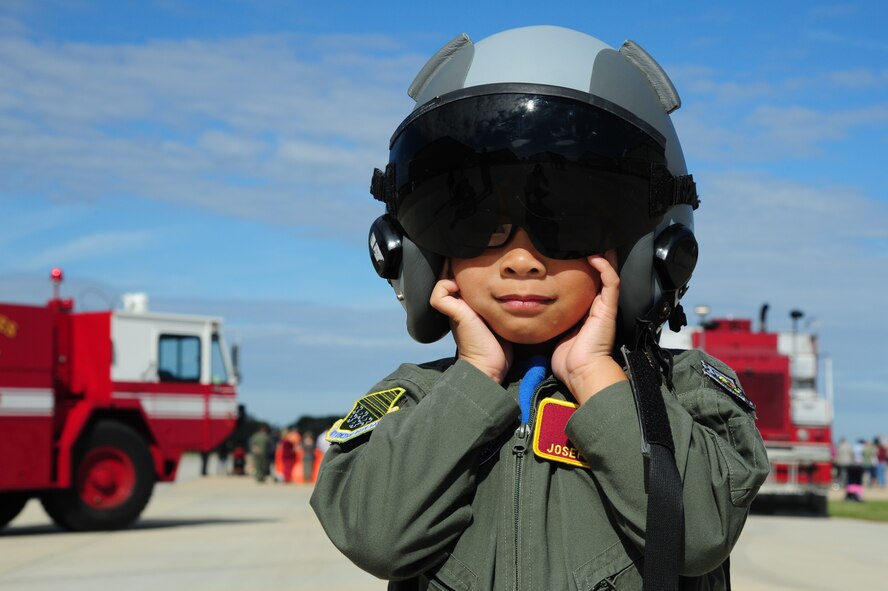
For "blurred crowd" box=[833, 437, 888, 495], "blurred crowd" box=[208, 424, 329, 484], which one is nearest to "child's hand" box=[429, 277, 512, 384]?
"blurred crowd" box=[833, 437, 888, 495]

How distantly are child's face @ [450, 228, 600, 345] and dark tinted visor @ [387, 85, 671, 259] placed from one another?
33 mm

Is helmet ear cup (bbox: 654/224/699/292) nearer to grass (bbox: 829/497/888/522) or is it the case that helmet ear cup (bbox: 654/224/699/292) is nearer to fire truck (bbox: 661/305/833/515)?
fire truck (bbox: 661/305/833/515)

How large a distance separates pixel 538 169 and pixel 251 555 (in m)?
8.97

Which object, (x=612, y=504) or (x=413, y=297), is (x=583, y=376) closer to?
(x=612, y=504)

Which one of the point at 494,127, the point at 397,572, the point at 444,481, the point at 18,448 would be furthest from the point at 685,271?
the point at 18,448

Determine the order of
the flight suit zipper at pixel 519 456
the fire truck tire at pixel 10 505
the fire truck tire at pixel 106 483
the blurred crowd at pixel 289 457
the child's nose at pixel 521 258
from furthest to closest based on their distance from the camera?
the blurred crowd at pixel 289 457, the fire truck tire at pixel 10 505, the fire truck tire at pixel 106 483, the child's nose at pixel 521 258, the flight suit zipper at pixel 519 456

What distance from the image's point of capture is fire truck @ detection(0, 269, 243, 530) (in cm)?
1218

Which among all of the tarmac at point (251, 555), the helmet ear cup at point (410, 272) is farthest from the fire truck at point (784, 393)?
the helmet ear cup at point (410, 272)

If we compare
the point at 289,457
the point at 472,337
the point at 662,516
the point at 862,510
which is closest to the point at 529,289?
the point at 472,337

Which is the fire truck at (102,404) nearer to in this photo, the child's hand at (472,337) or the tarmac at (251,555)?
the tarmac at (251,555)

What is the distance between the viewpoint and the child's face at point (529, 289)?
2.26m

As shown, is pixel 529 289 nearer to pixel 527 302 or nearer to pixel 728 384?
pixel 527 302

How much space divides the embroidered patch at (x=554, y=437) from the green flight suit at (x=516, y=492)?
0.02 metres

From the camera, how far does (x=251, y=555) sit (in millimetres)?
10570
